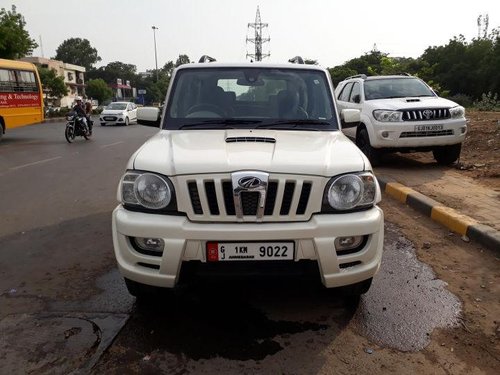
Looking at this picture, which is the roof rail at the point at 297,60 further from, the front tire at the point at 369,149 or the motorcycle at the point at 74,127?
the motorcycle at the point at 74,127

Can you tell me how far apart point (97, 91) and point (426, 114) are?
264 feet

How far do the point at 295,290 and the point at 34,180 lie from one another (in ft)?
21.2

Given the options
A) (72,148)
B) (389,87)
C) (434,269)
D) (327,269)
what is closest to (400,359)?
(327,269)

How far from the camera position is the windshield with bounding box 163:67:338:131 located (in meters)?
3.80

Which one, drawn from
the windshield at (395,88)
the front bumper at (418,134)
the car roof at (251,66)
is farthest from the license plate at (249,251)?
the windshield at (395,88)

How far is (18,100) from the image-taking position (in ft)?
51.7

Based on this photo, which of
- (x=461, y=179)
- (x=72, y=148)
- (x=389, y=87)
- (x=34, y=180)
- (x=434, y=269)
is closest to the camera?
(x=434, y=269)

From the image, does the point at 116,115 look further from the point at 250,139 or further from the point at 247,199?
the point at 247,199

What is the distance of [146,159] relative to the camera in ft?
9.66

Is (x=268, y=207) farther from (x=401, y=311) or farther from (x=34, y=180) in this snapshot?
(x=34, y=180)

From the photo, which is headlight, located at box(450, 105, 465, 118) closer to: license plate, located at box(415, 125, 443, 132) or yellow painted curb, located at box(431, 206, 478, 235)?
license plate, located at box(415, 125, 443, 132)

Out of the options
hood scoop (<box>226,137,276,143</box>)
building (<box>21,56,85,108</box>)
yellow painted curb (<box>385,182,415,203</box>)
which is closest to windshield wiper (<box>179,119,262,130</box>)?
hood scoop (<box>226,137,276,143</box>)

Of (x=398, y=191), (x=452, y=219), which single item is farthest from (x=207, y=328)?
(x=398, y=191)

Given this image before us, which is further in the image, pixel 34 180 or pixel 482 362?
pixel 34 180
